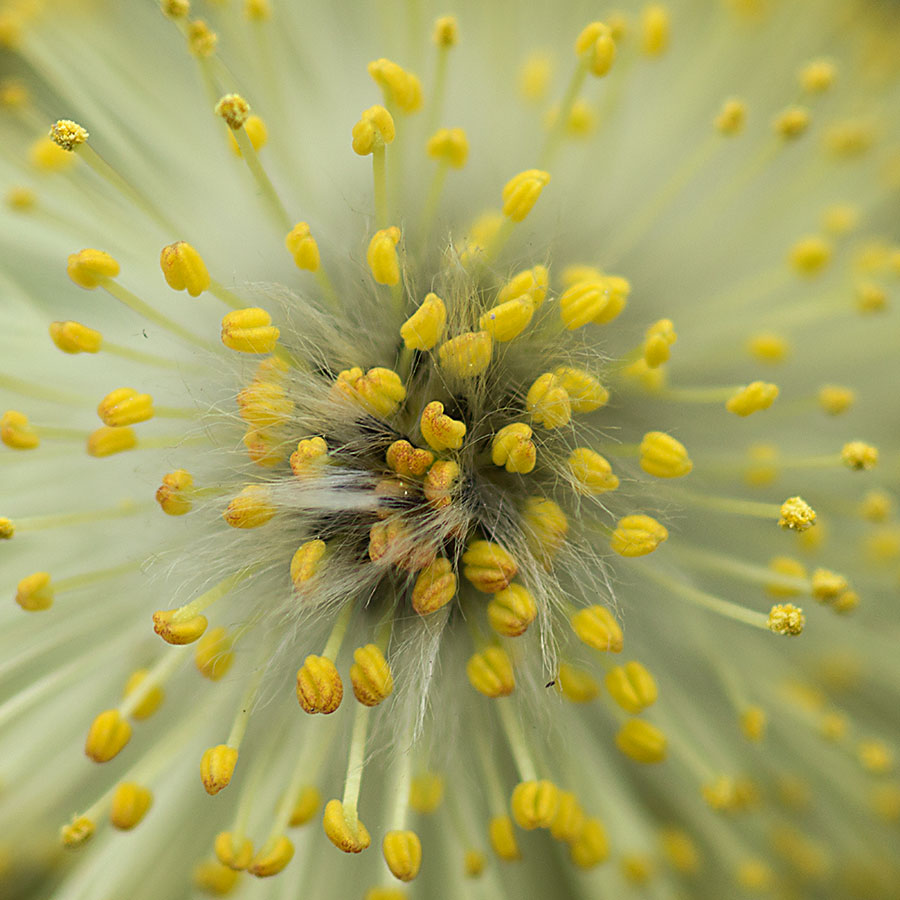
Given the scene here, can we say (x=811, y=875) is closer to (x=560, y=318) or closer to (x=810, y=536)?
(x=810, y=536)

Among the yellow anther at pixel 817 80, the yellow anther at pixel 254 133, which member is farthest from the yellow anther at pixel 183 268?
the yellow anther at pixel 817 80

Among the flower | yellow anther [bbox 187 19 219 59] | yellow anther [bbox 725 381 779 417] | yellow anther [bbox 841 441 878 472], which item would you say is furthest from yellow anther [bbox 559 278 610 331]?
yellow anther [bbox 187 19 219 59]

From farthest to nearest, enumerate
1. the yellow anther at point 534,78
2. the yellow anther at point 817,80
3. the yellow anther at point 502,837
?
the yellow anther at point 534,78, the yellow anther at point 817,80, the yellow anther at point 502,837

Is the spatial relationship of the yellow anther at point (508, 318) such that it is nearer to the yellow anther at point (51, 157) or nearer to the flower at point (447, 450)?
the flower at point (447, 450)

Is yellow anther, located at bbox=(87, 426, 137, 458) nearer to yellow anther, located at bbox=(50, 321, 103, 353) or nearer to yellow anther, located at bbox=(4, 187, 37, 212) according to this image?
yellow anther, located at bbox=(50, 321, 103, 353)

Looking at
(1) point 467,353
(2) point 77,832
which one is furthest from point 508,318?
(2) point 77,832
